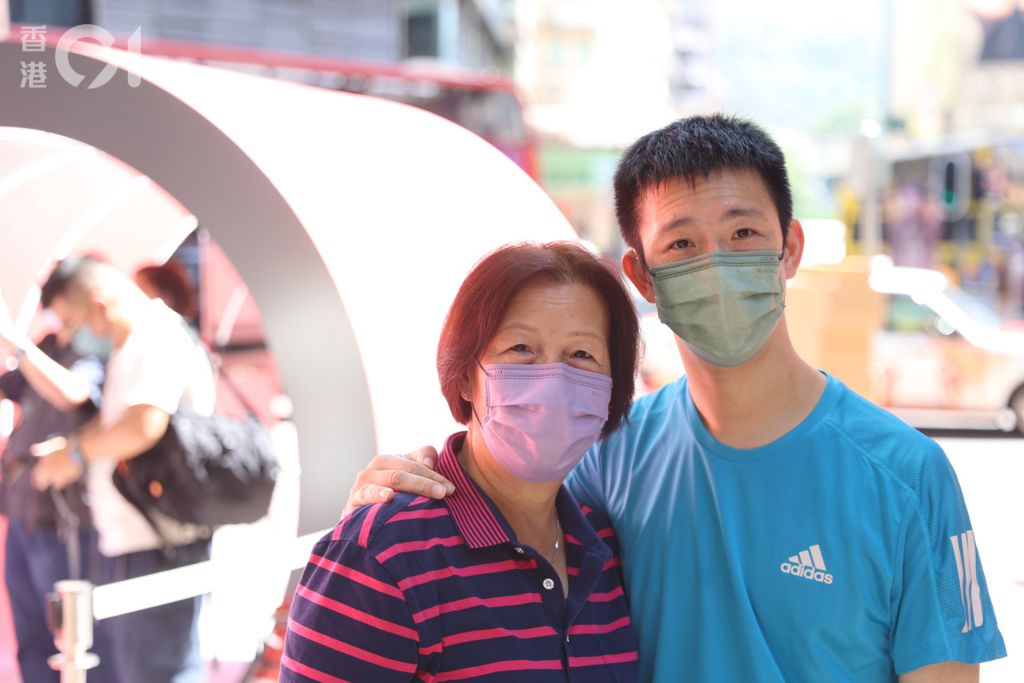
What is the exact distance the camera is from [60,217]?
19.0 ft

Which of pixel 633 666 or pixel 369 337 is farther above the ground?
pixel 369 337

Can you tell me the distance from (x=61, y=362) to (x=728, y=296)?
296cm

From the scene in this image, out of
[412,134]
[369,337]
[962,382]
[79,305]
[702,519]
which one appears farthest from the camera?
[962,382]

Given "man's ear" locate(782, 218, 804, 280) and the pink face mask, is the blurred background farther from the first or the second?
the pink face mask

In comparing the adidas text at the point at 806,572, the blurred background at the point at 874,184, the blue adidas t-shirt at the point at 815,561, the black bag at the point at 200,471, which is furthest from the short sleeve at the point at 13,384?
the adidas text at the point at 806,572

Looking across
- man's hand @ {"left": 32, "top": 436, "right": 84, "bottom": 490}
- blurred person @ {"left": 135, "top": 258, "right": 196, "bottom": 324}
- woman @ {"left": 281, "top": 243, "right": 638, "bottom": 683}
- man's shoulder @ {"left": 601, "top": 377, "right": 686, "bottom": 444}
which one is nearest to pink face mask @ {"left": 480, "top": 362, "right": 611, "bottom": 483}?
woman @ {"left": 281, "top": 243, "right": 638, "bottom": 683}

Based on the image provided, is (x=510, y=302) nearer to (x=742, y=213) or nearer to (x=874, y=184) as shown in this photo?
(x=742, y=213)

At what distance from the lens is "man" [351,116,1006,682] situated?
171 centimetres

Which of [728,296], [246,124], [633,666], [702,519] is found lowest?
[633,666]

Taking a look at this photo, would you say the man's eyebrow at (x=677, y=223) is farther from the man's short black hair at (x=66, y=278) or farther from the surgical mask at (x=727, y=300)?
the man's short black hair at (x=66, y=278)

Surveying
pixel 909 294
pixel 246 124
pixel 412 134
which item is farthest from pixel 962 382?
pixel 246 124

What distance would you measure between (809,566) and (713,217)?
2.21ft

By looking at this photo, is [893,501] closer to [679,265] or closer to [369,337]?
[679,265]

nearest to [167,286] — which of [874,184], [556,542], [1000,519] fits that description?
[556,542]
